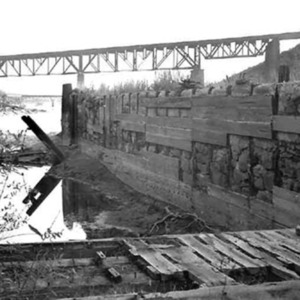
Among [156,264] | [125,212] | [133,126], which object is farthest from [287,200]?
[133,126]

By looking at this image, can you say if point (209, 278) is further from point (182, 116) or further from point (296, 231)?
point (182, 116)

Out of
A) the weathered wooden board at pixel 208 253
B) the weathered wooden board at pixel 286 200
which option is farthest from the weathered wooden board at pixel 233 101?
the weathered wooden board at pixel 208 253

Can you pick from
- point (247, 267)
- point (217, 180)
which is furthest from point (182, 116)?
point (247, 267)

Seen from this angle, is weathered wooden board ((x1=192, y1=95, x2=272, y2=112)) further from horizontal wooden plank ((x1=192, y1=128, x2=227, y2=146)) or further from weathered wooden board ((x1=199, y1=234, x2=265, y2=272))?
weathered wooden board ((x1=199, y1=234, x2=265, y2=272))

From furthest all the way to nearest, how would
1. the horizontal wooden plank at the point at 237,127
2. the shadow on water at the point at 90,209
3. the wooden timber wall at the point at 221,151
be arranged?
the shadow on water at the point at 90,209
the horizontal wooden plank at the point at 237,127
the wooden timber wall at the point at 221,151

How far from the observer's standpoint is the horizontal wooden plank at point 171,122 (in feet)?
33.0

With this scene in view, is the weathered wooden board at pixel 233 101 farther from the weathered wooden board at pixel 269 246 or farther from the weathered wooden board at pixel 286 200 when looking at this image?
the weathered wooden board at pixel 269 246

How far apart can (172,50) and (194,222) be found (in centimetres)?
2754

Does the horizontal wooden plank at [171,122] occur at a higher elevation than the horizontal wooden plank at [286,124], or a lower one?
lower

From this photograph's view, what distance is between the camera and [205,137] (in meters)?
9.25

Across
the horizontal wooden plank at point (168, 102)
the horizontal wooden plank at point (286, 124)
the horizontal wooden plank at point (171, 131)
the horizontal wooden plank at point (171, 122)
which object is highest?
the horizontal wooden plank at point (168, 102)

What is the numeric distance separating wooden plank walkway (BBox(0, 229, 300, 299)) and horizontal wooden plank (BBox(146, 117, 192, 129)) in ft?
15.1

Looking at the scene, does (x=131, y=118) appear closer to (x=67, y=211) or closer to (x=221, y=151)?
(x=67, y=211)

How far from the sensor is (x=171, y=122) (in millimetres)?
10727
